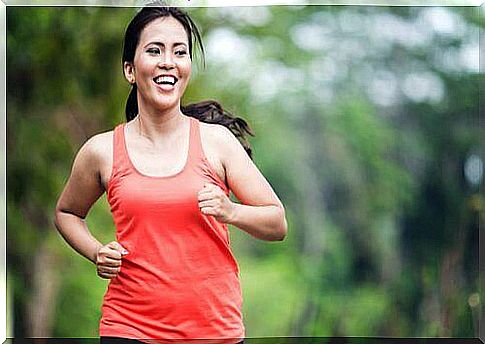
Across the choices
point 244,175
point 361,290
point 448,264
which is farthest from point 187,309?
point 448,264

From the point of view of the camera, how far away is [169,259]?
482 centimetres

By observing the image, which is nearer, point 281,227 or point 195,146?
point 195,146

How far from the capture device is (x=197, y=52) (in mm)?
5180

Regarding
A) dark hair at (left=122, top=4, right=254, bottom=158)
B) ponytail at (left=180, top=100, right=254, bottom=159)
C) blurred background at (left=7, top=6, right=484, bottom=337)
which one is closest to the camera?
dark hair at (left=122, top=4, right=254, bottom=158)

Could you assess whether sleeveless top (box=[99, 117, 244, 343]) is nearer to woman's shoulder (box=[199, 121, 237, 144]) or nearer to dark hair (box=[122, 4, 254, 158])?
woman's shoulder (box=[199, 121, 237, 144])

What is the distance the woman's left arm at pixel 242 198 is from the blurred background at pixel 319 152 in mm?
335

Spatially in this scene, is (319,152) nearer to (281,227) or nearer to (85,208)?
(281,227)

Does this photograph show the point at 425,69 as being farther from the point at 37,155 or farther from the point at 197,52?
the point at 37,155

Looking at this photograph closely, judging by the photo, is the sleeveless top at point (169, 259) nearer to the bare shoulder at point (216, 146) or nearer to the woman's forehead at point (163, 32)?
the bare shoulder at point (216, 146)

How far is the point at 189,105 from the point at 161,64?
32cm

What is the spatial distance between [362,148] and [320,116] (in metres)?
0.26

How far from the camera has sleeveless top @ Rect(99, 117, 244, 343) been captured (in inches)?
185

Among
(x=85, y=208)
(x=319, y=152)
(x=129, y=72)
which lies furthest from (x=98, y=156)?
(x=319, y=152)

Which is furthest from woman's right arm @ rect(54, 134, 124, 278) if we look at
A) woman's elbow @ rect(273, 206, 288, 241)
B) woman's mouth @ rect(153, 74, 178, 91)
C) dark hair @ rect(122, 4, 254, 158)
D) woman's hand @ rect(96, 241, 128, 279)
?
woman's elbow @ rect(273, 206, 288, 241)
